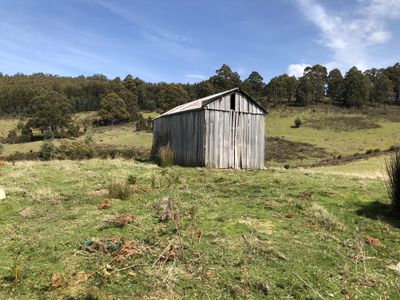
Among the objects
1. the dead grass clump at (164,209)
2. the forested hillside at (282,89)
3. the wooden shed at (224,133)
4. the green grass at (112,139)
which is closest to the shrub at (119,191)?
the dead grass clump at (164,209)

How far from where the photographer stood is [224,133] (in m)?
19.5

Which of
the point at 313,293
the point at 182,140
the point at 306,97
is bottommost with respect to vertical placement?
the point at 313,293

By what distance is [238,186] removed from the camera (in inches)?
509

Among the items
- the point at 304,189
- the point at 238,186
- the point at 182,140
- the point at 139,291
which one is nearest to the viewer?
the point at 139,291

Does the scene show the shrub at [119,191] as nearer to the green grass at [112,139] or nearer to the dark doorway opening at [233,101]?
the dark doorway opening at [233,101]

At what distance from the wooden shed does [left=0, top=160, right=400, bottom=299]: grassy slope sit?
23.9 ft

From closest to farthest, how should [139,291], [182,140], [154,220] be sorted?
[139,291]
[154,220]
[182,140]

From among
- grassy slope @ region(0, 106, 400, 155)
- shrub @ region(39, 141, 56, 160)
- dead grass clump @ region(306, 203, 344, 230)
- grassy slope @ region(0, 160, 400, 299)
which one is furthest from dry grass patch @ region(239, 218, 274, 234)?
grassy slope @ region(0, 106, 400, 155)

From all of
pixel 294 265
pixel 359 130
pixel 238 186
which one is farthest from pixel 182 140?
pixel 359 130

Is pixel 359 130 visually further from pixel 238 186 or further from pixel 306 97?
pixel 238 186

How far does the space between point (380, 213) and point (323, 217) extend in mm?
1871

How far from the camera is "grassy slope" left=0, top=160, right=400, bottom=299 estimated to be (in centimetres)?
508

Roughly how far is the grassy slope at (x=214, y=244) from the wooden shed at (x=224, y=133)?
23.9 ft

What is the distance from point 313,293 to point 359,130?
57283mm
